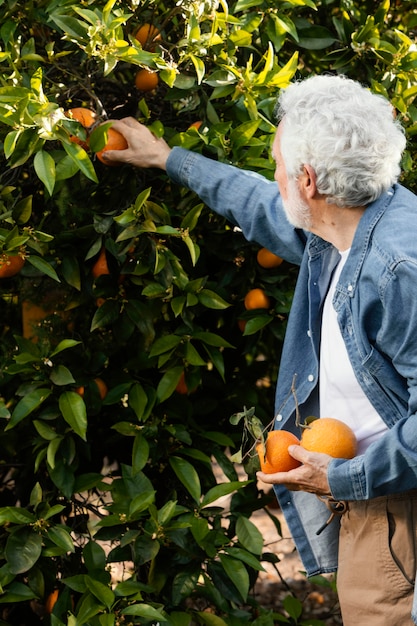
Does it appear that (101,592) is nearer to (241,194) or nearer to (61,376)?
(61,376)

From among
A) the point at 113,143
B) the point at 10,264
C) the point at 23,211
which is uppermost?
the point at 113,143

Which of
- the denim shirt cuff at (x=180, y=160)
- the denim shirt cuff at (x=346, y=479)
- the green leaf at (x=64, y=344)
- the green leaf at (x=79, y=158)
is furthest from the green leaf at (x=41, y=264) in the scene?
the denim shirt cuff at (x=346, y=479)

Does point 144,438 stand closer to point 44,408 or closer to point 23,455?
point 44,408

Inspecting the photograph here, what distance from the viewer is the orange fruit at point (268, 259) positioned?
99.7 inches

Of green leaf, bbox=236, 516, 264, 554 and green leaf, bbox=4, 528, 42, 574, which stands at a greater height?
green leaf, bbox=4, 528, 42, 574

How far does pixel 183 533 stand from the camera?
2387 mm

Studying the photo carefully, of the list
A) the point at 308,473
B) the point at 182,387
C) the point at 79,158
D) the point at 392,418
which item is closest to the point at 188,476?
the point at 182,387

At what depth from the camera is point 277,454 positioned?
6.64ft

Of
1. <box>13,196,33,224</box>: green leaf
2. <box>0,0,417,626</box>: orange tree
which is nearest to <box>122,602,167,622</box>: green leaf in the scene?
<box>0,0,417,626</box>: orange tree

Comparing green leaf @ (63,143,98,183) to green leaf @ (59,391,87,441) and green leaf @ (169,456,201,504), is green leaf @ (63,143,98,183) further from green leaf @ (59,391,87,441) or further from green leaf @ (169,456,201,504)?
green leaf @ (169,456,201,504)

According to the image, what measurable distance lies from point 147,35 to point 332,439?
1.09 metres

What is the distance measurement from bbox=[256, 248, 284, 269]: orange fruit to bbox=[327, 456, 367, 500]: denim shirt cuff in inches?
29.4

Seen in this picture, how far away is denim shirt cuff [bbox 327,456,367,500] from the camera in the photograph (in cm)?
190

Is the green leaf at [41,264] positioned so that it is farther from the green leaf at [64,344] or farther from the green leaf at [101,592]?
the green leaf at [101,592]
